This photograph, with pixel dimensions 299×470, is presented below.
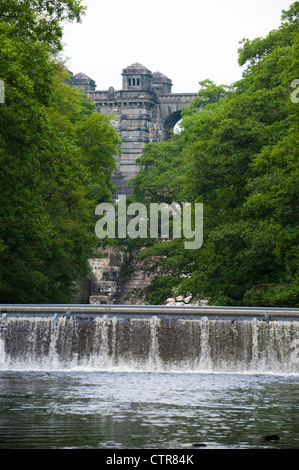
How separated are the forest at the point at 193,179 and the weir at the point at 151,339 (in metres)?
3.35

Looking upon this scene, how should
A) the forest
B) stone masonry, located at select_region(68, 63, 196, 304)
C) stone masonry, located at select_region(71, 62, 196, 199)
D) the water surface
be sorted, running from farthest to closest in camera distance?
stone masonry, located at select_region(71, 62, 196, 199) < stone masonry, located at select_region(68, 63, 196, 304) < the forest < the water surface

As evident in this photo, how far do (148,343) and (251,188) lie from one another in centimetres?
1065

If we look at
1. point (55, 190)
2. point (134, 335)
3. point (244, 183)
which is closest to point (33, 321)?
point (134, 335)

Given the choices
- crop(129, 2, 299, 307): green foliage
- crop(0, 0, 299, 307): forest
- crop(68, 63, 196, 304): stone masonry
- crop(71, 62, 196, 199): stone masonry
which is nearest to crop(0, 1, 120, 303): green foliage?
crop(0, 0, 299, 307): forest

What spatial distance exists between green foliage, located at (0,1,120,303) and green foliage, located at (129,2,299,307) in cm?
560

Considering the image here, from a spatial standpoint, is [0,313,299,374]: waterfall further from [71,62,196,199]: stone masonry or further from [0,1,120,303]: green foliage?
[71,62,196,199]: stone masonry

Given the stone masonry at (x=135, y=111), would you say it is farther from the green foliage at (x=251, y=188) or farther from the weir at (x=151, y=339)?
the weir at (x=151, y=339)

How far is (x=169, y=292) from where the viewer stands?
44.7 meters

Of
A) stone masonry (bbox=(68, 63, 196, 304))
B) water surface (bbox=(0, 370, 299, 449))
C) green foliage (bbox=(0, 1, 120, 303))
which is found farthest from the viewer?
stone masonry (bbox=(68, 63, 196, 304))

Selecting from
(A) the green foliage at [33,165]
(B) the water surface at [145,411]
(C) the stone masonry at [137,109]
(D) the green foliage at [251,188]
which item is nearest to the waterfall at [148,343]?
(B) the water surface at [145,411]

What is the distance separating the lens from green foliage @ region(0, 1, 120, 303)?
1074 inches

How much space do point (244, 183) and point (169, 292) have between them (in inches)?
321

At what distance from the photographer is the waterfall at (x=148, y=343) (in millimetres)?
26859

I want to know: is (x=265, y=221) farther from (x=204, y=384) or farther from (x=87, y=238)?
(x=204, y=384)
